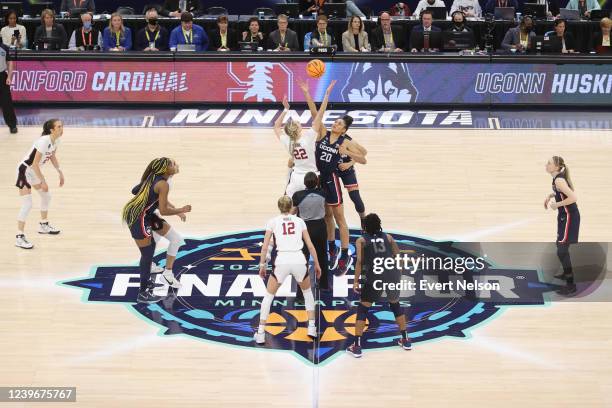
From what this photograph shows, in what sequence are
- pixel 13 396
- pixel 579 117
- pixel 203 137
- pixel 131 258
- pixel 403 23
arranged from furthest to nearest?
pixel 403 23
pixel 579 117
pixel 203 137
pixel 131 258
pixel 13 396

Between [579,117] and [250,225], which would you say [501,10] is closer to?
[579,117]

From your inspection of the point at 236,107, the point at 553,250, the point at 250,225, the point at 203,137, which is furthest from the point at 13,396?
the point at 236,107

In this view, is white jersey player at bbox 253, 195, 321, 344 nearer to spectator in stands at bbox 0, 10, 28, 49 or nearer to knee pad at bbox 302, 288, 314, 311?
knee pad at bbox 302, 288, 314, 311

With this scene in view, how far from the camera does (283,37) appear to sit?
23.1m

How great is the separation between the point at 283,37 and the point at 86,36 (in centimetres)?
446

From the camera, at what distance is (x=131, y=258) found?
47.3 ft

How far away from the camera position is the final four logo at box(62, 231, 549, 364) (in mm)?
12156

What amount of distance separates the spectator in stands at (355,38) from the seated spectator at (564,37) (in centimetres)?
415

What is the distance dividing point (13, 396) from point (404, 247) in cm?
623

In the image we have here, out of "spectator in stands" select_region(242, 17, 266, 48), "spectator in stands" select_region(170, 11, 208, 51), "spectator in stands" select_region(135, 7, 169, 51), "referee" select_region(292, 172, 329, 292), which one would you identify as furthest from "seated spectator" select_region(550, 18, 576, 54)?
"referee" select_region(292, 172, 329, 292)

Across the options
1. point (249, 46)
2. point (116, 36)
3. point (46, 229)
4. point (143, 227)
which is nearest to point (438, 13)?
Result: point (249, 46)

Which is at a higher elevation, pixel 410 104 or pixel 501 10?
pixel 501 10

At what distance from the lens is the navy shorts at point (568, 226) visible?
13.3m

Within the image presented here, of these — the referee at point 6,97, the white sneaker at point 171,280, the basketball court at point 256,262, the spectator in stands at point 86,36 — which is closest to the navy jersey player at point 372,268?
the basketball court at point 256,262
